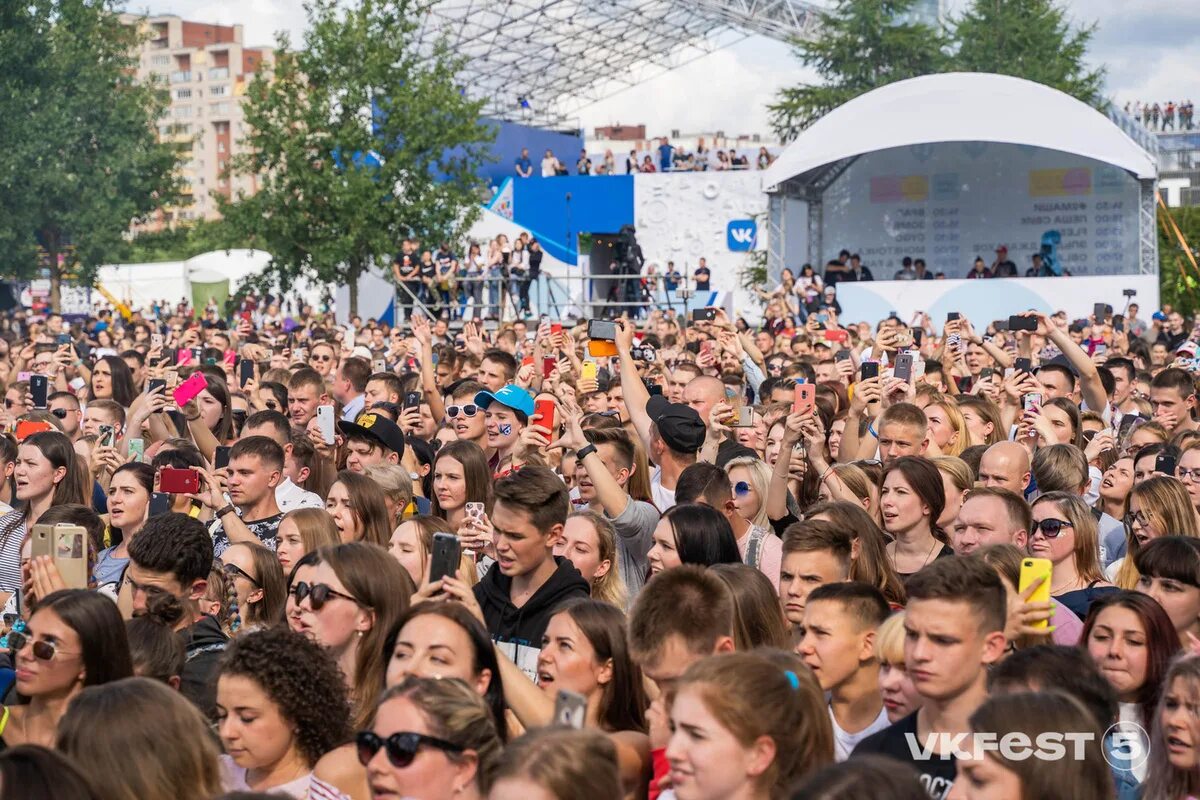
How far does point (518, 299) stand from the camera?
2827 cm

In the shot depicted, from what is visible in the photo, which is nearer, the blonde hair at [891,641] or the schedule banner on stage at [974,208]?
the blonde hair at [891,641]

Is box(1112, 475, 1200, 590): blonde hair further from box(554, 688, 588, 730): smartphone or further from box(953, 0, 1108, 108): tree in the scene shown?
box(953, 0, 1108, 108): tree

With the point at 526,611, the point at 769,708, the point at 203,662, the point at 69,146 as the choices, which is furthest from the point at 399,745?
the point at 69,146

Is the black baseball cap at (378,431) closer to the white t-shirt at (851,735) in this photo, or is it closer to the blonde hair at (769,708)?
the white t-shirt at (851,735)

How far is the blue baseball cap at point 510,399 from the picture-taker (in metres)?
8.60

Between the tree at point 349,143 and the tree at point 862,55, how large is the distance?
21807 mm

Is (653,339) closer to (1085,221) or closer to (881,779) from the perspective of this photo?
(881,779)

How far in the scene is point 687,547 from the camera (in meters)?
5.88

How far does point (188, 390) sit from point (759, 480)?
3.69m

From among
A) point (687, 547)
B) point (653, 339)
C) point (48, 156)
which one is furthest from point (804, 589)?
point (48, 156)

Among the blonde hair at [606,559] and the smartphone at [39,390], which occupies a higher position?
the smartphone at [39,390]

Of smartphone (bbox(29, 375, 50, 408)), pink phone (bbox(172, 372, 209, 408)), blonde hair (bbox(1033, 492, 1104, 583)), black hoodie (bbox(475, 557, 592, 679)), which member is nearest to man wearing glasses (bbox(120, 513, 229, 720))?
black hoodie (bbox(475, 557, 592, 679))

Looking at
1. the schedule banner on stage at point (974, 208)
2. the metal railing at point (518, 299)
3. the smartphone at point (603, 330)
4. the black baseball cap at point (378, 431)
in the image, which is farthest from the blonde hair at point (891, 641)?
the schedule banner on stage at point (974, 208)

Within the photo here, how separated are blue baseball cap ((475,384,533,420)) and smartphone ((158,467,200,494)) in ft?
6.18
